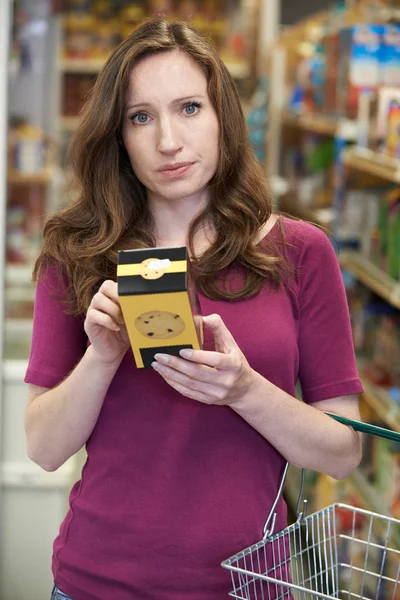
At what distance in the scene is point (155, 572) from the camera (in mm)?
1535

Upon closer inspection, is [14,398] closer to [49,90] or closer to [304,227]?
[49,90]

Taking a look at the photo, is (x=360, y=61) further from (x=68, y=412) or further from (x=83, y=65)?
(x=68, y=412)

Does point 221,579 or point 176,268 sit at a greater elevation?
point 176,268

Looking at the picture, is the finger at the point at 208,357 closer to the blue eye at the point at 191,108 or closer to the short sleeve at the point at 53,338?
the short sleeve at the point at 53,338

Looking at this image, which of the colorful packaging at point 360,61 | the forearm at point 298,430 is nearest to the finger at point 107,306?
the forearm at point 298,430

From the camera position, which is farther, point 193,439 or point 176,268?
point 193,439

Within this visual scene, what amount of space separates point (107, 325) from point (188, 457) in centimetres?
28

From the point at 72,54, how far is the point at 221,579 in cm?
431

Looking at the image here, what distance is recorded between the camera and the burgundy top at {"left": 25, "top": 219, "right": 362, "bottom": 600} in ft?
5.04

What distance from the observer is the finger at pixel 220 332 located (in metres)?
1.34

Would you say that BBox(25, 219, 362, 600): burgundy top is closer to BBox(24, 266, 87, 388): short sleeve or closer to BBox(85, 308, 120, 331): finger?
BBox(24, 266, 87, 388): short sleeve

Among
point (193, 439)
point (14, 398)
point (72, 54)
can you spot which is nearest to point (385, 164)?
point (14, 398)

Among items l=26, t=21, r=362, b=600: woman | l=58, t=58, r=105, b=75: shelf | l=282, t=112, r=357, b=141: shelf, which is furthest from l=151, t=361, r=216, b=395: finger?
l=58, t=58, r=105, b=75: shelf

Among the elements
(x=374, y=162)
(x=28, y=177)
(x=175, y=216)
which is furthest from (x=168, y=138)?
(x=28, y=177)
